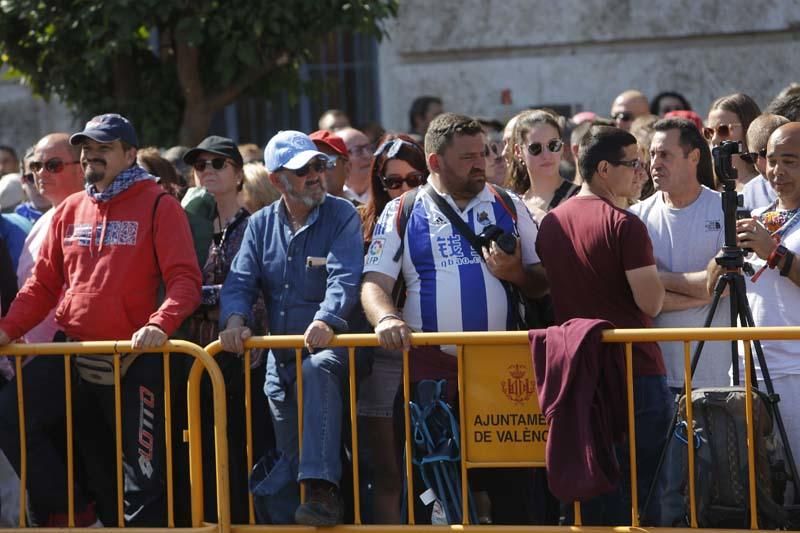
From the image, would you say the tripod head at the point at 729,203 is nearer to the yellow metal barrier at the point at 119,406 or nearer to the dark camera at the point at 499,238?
the dark camera at the point at 499,238

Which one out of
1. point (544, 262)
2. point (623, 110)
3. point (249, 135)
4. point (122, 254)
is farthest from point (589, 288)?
point (249, 135)

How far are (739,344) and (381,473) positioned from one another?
5.63ft

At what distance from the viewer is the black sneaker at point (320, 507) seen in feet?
19.6

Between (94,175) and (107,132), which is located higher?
(107,132)

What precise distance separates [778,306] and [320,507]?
2124mm

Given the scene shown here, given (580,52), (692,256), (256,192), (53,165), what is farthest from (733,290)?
(580,52)

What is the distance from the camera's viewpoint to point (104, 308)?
21.4 ft

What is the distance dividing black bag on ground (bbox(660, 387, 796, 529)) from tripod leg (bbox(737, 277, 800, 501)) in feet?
0.08

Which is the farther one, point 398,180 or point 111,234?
point 398,180

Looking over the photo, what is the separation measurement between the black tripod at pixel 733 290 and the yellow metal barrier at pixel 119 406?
1815mm

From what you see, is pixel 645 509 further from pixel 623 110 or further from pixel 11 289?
pixel 623 110

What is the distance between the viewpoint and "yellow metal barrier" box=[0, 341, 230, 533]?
6125 mm

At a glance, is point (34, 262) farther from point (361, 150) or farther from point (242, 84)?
point (242, 84)

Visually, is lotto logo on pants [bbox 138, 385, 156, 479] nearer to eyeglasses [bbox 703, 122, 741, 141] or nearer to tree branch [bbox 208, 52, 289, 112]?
eyeglasses [bbox 703, 122, 741, 141]
